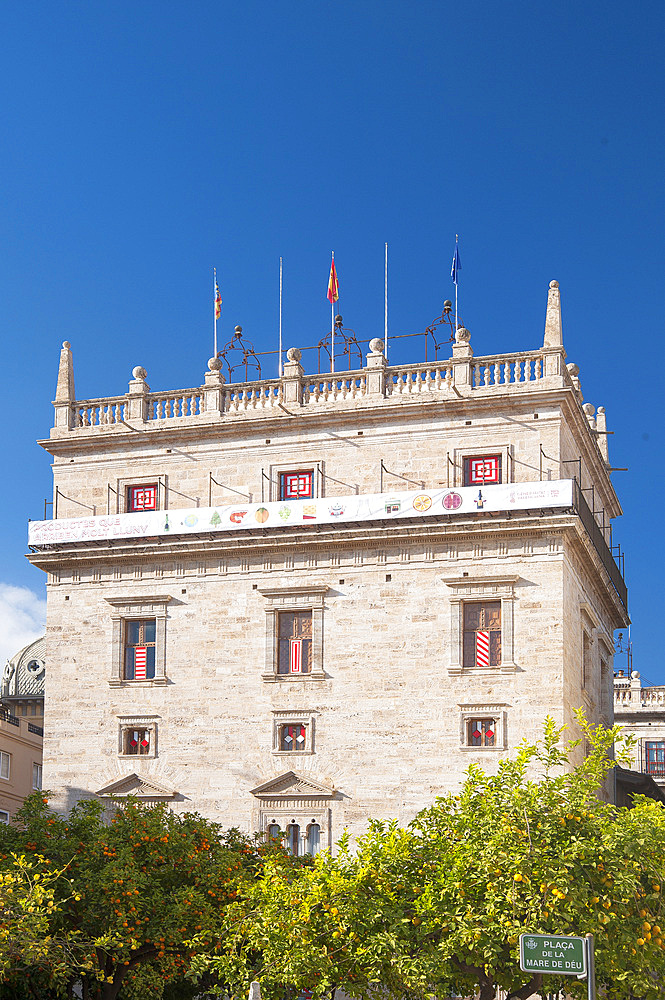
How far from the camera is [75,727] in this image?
141 feet

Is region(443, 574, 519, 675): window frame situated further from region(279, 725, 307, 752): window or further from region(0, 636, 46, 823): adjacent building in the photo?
region(0, 636, 46, 823): adjacent building

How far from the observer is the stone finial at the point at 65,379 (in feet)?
153

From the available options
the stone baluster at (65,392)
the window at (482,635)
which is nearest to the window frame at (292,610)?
the window at (482,635)

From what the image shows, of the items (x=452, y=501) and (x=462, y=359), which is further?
(x=462, y=359)

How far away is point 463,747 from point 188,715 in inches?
343

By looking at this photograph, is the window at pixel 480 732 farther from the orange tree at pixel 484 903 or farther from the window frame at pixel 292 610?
the orange tree at pixel 484 903

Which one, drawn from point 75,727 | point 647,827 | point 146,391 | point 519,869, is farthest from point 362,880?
point 146,391

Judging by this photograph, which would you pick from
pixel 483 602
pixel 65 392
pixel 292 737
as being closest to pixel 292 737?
pixel 292 737

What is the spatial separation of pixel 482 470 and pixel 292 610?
722 centimetres

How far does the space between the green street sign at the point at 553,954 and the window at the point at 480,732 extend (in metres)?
20.1

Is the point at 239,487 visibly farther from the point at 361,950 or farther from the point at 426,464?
the point at 361,950

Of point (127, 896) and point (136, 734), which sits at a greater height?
point (136, 734)

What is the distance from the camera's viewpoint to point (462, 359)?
4175 cm

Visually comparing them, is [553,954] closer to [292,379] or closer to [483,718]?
[483,718]
